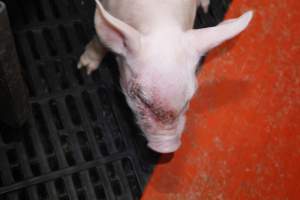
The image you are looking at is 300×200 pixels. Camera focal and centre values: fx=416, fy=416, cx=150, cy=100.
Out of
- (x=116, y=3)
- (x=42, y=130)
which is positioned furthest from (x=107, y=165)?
(x=116, y=3)

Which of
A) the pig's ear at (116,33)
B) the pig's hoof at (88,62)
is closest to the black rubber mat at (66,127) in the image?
the pig's hoof at (88,62)

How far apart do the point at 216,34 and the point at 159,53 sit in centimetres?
18

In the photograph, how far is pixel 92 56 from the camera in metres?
1.57

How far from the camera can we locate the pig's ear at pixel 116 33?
1.05 meters

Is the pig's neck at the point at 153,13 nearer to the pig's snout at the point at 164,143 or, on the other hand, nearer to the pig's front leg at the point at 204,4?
the pig's snout at the point at 164,143

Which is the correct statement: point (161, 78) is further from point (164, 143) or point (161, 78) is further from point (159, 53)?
point (164, 143)

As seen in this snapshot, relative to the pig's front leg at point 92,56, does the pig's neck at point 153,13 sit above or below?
above

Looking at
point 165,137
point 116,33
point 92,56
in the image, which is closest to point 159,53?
point 116,33

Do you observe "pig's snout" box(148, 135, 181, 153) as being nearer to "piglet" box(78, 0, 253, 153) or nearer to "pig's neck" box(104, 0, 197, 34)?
"piglet" box(78, 0, 253, 153)

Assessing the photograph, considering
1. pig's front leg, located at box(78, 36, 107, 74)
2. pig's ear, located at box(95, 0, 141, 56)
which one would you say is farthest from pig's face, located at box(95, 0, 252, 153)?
pig's front leg, located at box(78, 36, 107, 74)

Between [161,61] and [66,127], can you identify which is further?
[66,127]

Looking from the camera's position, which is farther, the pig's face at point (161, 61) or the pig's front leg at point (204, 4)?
the pig's front leg at point (204, 4)

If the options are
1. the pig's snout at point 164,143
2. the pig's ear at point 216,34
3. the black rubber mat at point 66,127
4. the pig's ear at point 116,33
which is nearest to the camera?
the pig's ear at point 116,33

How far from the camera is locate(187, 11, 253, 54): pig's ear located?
46.4 inches
